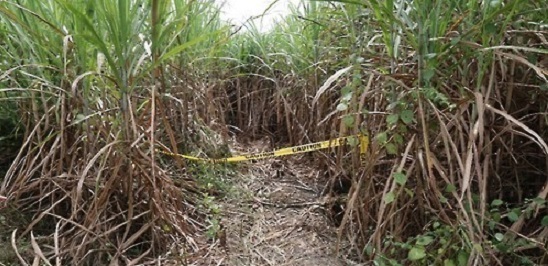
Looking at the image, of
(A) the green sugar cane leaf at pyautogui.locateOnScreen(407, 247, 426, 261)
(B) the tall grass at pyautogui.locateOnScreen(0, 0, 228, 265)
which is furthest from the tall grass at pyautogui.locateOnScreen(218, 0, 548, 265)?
(B) the tall grass at pyautogui.locateOnScreen(0, 0, 228, 265)

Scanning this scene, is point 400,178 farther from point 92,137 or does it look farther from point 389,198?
point 92,137

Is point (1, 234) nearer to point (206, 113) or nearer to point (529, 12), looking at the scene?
point (206, 113)

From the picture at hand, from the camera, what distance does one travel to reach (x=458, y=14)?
1.20m

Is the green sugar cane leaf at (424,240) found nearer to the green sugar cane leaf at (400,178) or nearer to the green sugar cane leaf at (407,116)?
the green sugar cane leaf at (400,178)

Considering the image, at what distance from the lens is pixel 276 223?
1.56 m

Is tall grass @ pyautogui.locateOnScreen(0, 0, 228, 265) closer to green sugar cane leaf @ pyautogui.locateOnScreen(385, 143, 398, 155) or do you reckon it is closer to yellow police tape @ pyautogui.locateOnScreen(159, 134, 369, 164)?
yellow police tape @ pyautogui.locateOnScreen(159, 134, 369, 164)

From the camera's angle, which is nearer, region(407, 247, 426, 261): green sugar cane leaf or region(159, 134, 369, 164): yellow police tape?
region(407, 247, 426, 261): green sugar cane leaf

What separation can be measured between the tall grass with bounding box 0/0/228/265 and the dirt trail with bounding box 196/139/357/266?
0.14 metres

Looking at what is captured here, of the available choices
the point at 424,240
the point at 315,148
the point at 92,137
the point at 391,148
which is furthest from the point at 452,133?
the point at 92,137

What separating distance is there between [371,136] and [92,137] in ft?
2.23

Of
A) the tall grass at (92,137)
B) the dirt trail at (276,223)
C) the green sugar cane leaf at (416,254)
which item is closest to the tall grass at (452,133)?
the green sugar cane leaf at (416,254)

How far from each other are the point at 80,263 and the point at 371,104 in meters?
0.82

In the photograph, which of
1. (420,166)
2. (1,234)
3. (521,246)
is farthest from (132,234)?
(521,246)

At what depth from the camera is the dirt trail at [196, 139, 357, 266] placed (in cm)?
132
